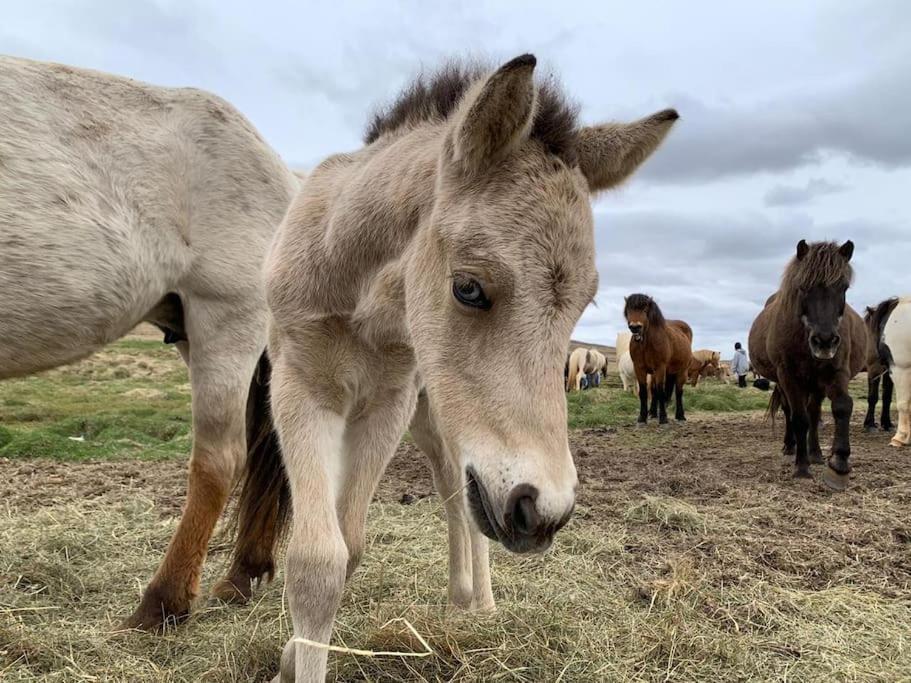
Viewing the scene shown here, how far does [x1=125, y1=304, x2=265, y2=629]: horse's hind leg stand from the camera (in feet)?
11.0

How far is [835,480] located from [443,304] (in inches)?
254

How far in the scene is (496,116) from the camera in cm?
192

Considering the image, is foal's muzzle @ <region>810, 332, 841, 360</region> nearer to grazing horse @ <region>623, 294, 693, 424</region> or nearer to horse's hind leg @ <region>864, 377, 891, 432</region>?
grazing horse @ <region>623, 294, 693, 424</region>

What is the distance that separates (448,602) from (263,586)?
110 cm

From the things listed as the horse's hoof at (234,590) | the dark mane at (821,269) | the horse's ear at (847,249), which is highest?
the horse's ear at (847,249)

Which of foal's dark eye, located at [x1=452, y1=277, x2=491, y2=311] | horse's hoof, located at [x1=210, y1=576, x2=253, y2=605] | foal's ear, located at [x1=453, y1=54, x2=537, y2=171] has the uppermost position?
foal's ear, located at [x1=453, y1=54, x2=537, y2=171]

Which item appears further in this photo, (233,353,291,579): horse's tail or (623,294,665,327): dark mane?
(623,294,665,327): dark mane

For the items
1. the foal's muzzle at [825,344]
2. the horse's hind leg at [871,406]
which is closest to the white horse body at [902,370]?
the horse's hind leg at [871,406]

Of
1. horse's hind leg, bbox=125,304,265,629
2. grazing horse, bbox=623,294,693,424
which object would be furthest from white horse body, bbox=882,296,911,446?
horse's hind leg, bbox=125,304,265,629

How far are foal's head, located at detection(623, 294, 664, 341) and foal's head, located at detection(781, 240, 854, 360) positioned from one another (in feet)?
20.3

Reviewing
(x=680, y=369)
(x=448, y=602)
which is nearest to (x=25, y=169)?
(x=448, y=602)

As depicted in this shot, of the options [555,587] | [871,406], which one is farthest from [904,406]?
[555,587]

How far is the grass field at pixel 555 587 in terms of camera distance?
2.67 m

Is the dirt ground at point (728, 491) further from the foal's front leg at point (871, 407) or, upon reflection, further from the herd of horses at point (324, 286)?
the foal's front leg at point (871, 407)
